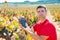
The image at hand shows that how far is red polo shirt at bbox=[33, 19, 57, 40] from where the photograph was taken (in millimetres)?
1888

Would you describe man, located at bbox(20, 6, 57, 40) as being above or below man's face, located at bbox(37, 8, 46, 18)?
below

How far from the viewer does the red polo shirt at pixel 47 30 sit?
1.89 m

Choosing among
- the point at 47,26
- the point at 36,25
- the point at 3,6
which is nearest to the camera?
the point at 47,26

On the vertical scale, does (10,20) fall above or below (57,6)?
below

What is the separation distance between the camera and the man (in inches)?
74.5

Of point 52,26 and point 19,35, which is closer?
point 52,26

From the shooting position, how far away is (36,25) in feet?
6.74

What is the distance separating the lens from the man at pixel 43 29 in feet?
6.21

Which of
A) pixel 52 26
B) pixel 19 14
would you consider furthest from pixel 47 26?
pixel 19 14

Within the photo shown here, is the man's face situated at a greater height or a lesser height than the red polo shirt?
greater

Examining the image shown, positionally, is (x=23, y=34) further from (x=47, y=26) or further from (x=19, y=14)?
(x=47, y=26)

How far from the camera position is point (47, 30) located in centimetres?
189

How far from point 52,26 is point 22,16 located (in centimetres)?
51

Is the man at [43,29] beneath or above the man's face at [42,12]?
beneath
